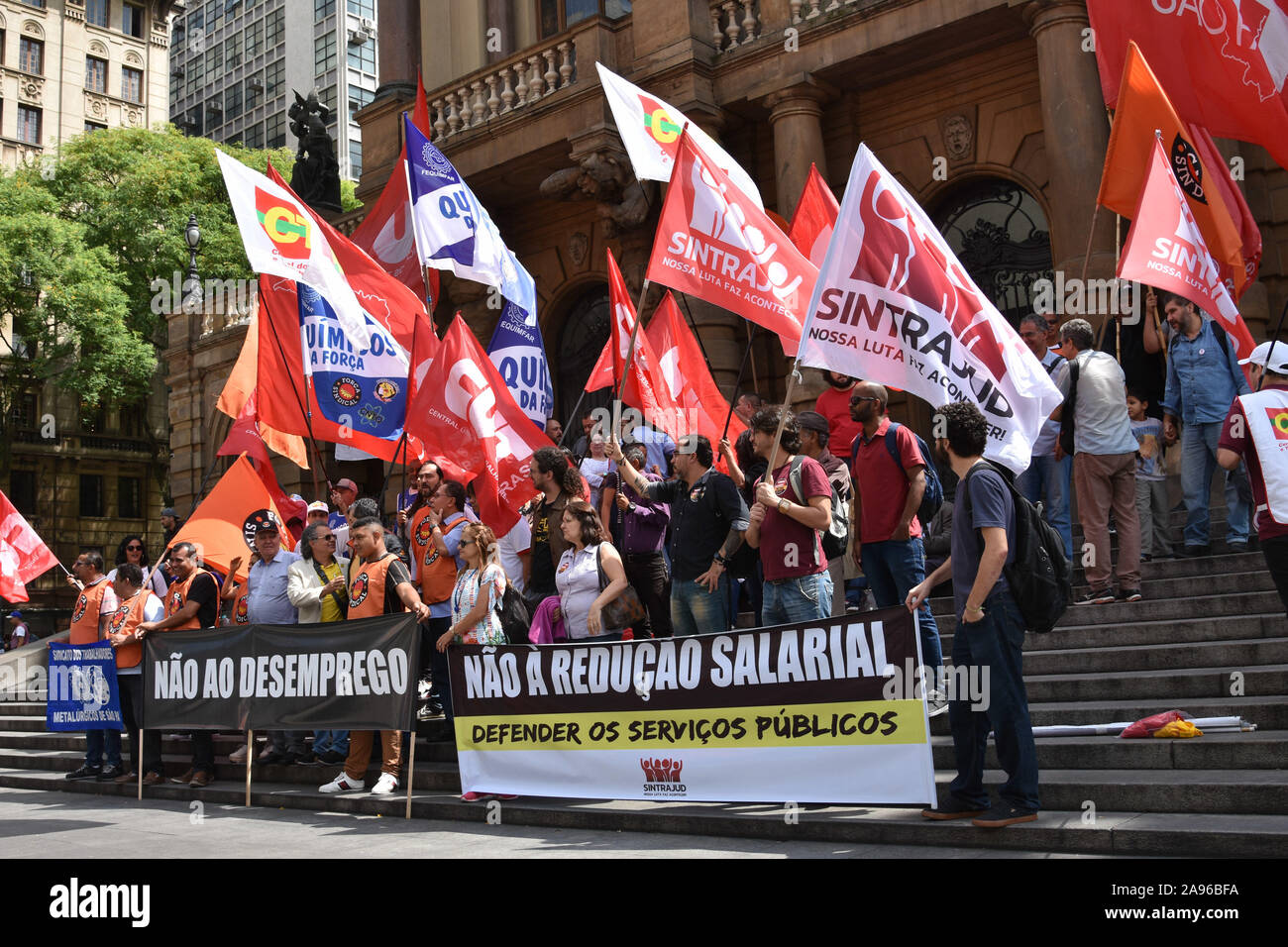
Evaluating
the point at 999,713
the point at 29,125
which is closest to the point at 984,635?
the point at 999,713

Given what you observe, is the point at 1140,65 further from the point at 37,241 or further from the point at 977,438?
the point at 37,241

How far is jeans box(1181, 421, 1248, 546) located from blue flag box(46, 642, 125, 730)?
29.2ft

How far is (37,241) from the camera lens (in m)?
41.4

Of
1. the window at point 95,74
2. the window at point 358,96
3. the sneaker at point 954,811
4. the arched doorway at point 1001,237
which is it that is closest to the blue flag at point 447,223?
the arched doorway at point 1001,237

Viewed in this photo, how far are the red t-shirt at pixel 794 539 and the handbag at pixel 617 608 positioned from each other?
117 cm

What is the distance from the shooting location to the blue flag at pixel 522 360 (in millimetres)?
11688

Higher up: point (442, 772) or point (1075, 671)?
point (1075, 671)

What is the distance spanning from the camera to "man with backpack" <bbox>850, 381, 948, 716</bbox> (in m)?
7.34

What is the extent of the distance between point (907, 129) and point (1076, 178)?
3.20 metres

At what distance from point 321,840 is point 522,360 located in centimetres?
560

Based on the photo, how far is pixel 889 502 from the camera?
7359mm

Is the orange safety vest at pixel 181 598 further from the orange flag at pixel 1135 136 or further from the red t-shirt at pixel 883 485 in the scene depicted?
the orange flag at pixel 1135 136

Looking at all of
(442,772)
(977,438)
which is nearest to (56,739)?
(442,772)

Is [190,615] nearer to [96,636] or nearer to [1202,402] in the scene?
[96,636]
